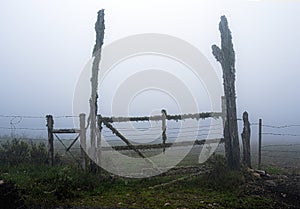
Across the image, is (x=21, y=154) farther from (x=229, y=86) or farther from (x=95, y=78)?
(x=229, y=86)

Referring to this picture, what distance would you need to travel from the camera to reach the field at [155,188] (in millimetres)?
8211

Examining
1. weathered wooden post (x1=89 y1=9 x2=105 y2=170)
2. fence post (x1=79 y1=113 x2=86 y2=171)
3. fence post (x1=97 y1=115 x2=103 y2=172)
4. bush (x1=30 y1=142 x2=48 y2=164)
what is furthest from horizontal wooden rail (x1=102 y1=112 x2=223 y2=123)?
bush (x1=30 y1=142 x2=48 y2=164)

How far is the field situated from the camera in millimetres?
8211

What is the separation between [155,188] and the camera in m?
9.89

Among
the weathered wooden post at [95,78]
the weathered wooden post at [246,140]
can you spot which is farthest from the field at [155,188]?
the weathered wooden post at [95,78]

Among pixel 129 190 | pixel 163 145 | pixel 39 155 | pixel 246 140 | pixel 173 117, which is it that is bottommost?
pixel 129 190

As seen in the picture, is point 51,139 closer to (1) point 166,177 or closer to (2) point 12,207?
(1) point 166,177

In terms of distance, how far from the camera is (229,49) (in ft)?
40.3

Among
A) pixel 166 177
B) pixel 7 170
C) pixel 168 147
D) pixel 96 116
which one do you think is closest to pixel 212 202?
pixel 166 177

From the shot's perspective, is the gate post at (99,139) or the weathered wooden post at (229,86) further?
the weathered wooden post at (229,86)

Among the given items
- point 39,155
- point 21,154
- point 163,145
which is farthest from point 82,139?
point 21,154

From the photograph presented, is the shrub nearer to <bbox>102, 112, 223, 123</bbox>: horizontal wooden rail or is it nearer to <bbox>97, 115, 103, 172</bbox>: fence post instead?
<bbox>97, 115, 103, 172</bbox>: fence post

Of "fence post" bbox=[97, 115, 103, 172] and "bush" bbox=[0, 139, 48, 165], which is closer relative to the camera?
"fence post" bbox=[97, 115, 103, 172]

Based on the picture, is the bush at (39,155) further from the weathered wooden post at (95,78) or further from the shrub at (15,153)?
the weathered wooden post at (95,78)
